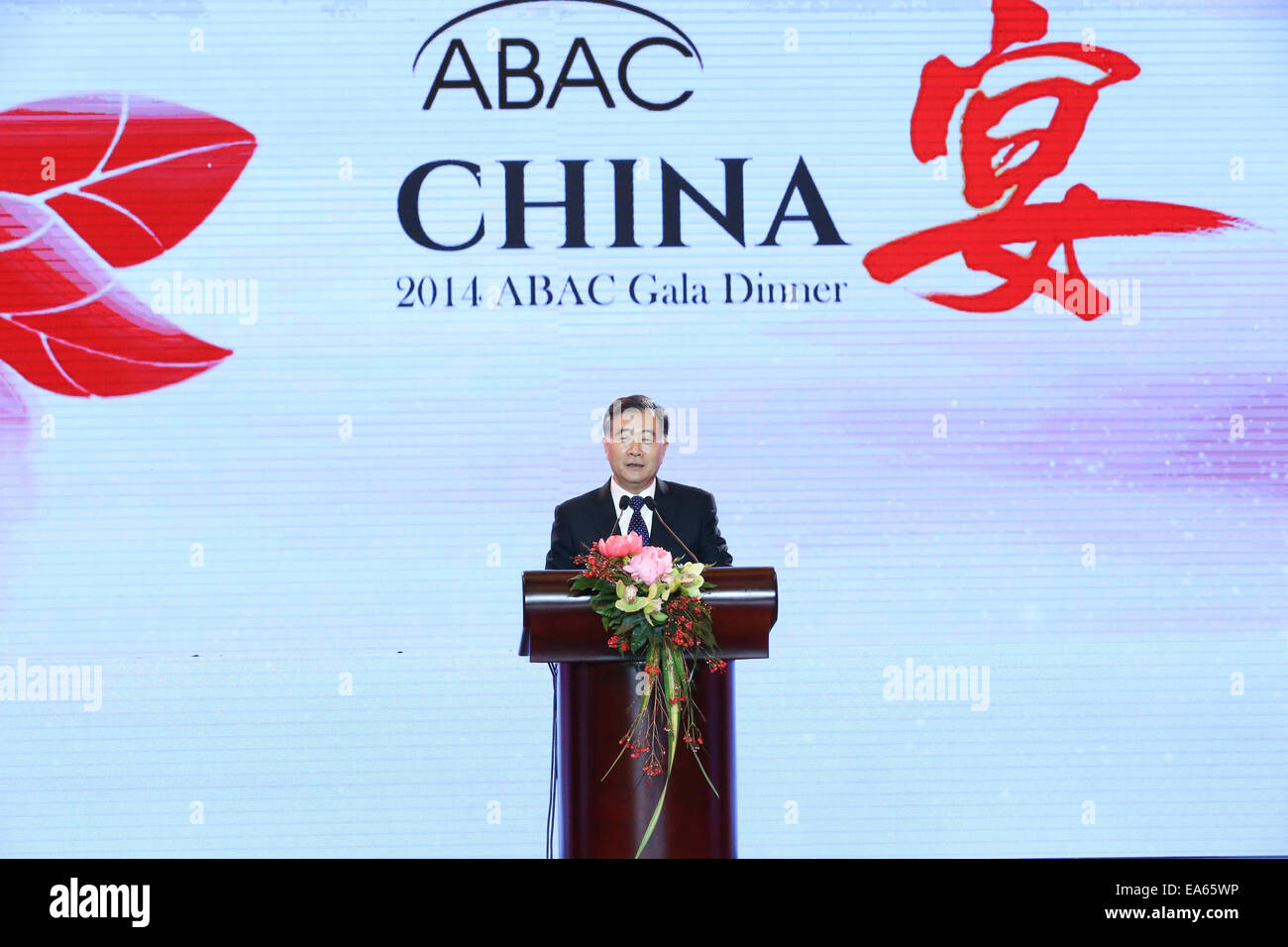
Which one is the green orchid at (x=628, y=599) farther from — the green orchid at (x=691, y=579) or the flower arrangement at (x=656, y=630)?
the green orchid at (x=691, y=579)

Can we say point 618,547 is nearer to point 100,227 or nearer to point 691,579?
point 691,579

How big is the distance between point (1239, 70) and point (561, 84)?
252 cm

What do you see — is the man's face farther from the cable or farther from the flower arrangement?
the flower arrangement

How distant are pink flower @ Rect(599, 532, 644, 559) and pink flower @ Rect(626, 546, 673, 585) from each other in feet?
0.13

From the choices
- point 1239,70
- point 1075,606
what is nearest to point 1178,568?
point 1075,606

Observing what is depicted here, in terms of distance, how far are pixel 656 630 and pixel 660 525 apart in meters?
1.15

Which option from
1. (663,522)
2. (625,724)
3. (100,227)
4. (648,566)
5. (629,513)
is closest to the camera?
(648,566)

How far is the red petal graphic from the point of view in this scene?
531 cm

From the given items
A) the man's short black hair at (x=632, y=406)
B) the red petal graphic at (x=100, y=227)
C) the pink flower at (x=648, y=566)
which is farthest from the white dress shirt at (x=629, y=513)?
the red petal graphic at (x=100, y=227)

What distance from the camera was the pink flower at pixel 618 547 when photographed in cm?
370

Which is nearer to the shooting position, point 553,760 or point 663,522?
point 663,522

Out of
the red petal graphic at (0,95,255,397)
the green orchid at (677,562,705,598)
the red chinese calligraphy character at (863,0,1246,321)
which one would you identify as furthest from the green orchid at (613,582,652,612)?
the red petal graphic at (0,95,255,397)

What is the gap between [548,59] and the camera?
534 centimetres

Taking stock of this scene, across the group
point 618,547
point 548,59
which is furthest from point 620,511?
point 548,59
